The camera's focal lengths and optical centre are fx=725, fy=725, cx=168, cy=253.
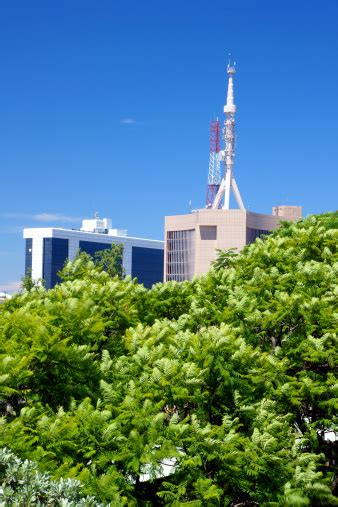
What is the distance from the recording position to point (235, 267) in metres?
22.7

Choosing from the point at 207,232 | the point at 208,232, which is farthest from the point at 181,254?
the point at 208,232

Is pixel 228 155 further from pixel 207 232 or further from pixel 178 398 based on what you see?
pixel 178 398

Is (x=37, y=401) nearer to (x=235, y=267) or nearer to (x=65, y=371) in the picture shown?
(x=65, y=371)

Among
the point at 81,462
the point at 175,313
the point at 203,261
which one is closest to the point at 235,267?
the point at 175,313

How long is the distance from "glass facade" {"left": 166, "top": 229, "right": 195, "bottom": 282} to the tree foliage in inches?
4080

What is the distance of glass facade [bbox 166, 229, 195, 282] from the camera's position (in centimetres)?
12404

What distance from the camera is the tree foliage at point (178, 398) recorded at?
12.3 m

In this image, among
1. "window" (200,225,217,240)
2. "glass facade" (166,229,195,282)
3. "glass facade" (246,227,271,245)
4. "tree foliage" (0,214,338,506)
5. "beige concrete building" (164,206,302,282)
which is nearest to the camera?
"tree foliage" (0,214,338,506)

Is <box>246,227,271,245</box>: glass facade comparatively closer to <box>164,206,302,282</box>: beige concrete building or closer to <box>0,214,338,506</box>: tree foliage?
<box>164,206,302,282</box>: beige concrete building

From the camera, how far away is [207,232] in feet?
383

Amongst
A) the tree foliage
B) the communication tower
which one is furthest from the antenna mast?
the tree foliage

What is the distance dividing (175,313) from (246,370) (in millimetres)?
7063

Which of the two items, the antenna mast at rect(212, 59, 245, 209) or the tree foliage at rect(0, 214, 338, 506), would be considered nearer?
the tree foliage at rect(0, 214, 338, 506)

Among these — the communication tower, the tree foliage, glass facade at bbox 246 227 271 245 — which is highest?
the communication tower
